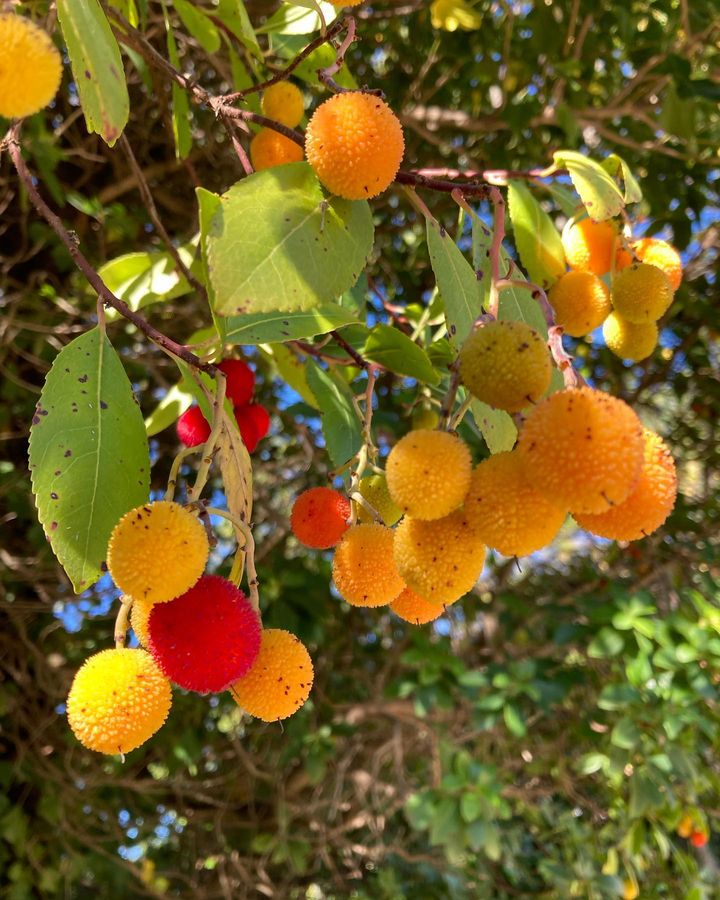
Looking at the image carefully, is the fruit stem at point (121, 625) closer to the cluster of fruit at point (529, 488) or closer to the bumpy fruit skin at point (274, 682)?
the bumpy fruit skin at point (274, 682)

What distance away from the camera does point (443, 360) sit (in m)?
1.11

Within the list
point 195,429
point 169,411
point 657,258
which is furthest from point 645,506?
point 169,411

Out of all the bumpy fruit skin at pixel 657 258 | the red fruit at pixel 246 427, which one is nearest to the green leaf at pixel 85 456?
the red fruit at pixel 246 427

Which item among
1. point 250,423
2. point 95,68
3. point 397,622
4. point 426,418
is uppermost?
point 95,68

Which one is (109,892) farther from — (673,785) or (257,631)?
(257,631)

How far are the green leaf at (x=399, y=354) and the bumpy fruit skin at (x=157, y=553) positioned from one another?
0.45 metres

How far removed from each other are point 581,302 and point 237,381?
45 cm

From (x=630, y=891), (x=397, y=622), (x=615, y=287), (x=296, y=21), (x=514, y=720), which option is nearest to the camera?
(x=615, y=287)

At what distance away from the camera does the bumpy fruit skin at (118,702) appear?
62 cm

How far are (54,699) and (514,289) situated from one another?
1894mm

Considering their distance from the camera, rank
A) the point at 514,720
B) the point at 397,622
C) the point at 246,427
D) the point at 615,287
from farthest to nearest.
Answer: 1. the point at 397,622
2. the point at 514,720
3. the point at 246,427
4. the point at 615,287

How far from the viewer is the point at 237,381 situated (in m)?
1.03

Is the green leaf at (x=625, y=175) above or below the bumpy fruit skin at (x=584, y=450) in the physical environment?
below

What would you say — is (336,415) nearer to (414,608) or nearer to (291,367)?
(291,367)
